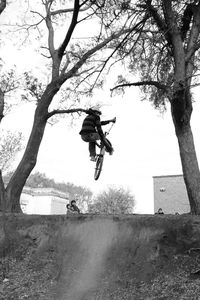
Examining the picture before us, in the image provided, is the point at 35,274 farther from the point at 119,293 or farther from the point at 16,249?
the point at 119,293

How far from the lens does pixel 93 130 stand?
27.0ft

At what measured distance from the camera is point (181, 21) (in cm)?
973

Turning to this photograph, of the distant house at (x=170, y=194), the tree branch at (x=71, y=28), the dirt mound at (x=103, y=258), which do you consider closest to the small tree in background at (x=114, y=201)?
the distant house at (x=170, y=194)

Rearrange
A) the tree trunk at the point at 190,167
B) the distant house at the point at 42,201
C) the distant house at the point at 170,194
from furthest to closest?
the distant house at the point at 42,201
the distant house at the point at 170,194
the tree trunk at the point at 190,167

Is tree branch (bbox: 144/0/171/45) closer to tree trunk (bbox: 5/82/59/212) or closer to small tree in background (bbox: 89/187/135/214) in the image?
tree trunk (bbox: 5/82/59/212)

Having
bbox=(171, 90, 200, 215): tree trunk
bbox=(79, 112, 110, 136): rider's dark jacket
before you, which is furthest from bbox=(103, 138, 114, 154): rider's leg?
bbox=(171, 90, 200, 215): tree trunk

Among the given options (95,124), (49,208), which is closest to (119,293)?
(95,124)

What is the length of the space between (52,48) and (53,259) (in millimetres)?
8864

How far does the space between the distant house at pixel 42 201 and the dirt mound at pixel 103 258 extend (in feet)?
96.6

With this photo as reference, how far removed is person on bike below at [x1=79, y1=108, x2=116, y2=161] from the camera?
8.23 m

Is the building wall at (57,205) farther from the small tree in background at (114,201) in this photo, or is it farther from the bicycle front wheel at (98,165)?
the bicycle front wheel at (98,165)

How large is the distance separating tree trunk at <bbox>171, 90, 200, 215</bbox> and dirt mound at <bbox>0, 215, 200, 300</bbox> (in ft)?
4.65

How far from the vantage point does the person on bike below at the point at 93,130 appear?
8.23 meters

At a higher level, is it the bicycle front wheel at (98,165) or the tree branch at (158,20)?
the tree branch at (158,20)
